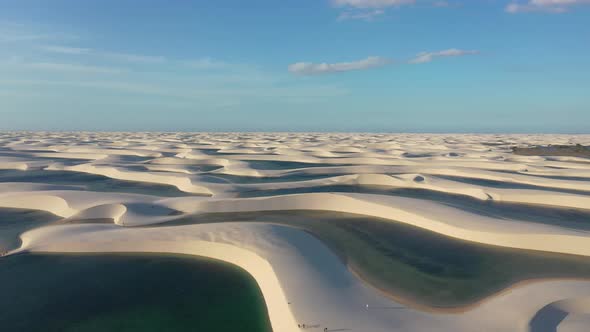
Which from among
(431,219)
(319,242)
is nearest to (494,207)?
(431,219)

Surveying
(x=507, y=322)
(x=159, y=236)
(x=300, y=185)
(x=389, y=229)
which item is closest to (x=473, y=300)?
(x=507, y=322)

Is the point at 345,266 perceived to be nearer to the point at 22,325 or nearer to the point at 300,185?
the point at 22,325

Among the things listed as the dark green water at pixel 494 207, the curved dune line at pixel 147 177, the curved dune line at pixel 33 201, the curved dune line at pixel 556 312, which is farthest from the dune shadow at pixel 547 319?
the curved dune line at pixel 33 201

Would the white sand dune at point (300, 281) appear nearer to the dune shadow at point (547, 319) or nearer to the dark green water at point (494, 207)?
the dune shadow at point (547, 319)

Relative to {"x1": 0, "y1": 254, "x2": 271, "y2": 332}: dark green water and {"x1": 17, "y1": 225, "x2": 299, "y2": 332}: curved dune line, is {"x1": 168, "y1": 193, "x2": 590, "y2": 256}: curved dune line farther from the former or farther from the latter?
{"x1": 0, "y1": 254, "x2": 271, "y2": 332}: dark green water

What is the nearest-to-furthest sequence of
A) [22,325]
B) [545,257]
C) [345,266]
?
[22,325] → [345,266] → [545,257]

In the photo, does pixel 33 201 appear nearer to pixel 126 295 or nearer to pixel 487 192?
pixel 126 295
